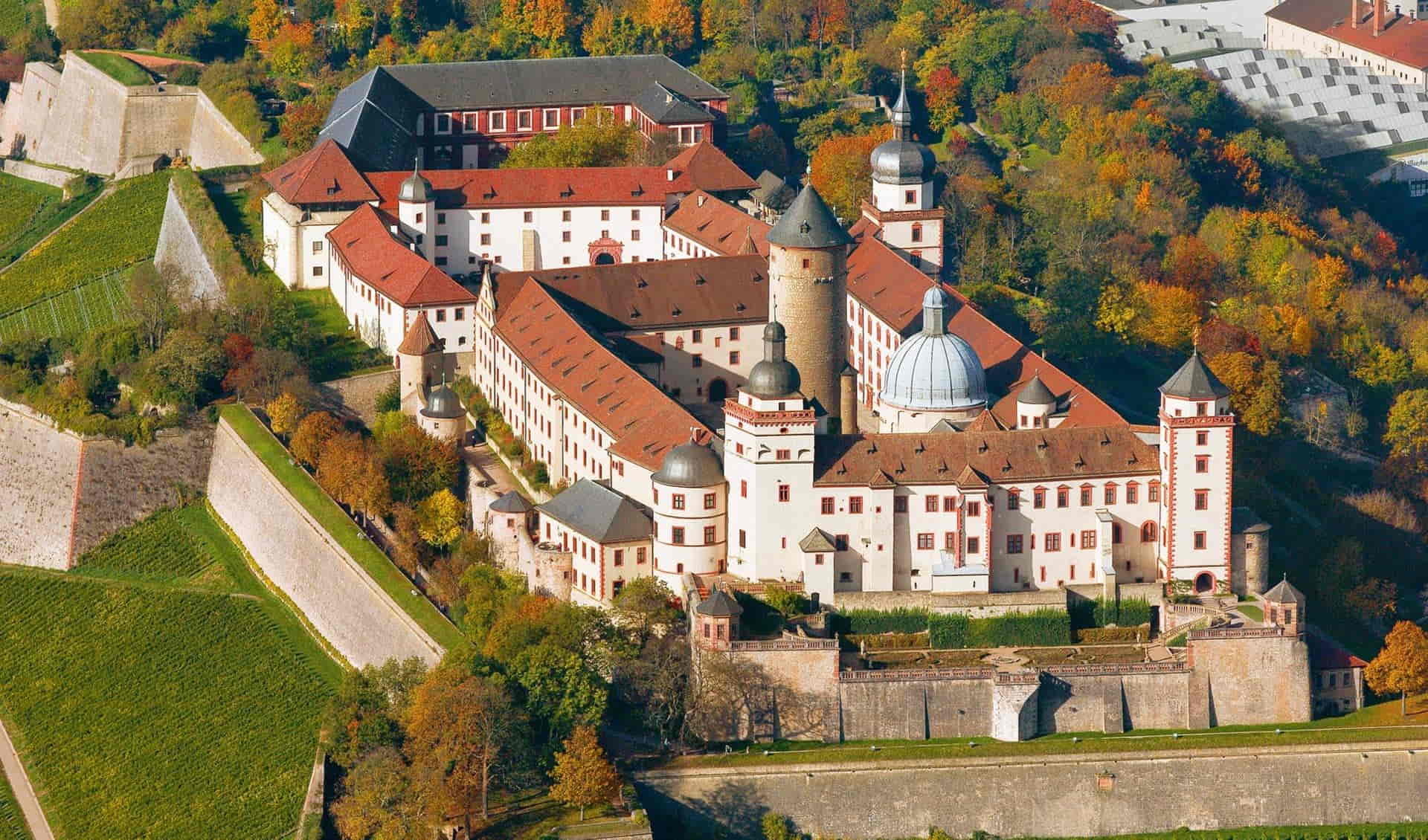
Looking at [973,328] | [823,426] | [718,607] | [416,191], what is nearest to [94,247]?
[416,191]

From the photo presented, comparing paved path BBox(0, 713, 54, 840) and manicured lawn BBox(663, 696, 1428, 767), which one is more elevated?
manicured lawn BBox(663, 696, 1428, 767)

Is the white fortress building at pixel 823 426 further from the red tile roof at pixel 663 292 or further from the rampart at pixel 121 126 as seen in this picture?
the rampart at pixel 121 126

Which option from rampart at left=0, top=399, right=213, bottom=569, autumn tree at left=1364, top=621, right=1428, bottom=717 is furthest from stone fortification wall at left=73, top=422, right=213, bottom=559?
autumn tree at left=1364, top=621, right=1428, bottom=717

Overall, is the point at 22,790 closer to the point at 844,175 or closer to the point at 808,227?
the point at 808,227

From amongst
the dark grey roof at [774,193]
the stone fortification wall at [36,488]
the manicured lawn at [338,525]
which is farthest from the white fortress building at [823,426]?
the stone fortification wall at [36,488]

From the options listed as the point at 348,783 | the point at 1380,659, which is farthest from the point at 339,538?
the point at 1380,659

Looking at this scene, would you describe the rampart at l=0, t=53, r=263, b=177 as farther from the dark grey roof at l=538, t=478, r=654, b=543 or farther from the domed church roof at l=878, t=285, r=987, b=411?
the domed church roof at l=878, t=285, r=987, b=411
